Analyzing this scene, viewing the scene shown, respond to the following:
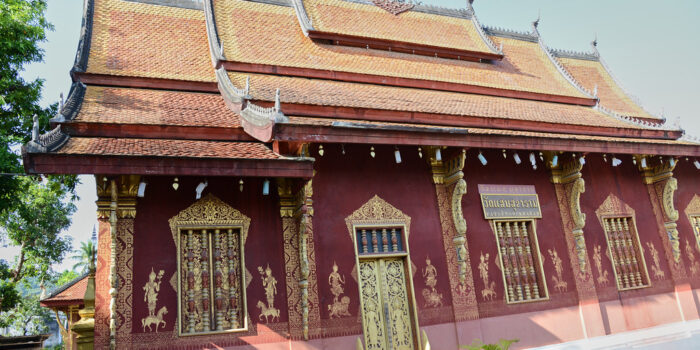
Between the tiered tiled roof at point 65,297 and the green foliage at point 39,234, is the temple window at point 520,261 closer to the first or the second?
the tiered tiled roof at point 65,297

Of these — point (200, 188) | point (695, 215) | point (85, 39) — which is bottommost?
point (695, 215)

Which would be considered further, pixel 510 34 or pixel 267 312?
pixel 510 34

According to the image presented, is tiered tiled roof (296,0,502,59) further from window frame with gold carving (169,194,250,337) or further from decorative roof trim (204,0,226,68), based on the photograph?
window frame with gold carving (169,194,250,337)

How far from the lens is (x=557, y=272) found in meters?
9.23

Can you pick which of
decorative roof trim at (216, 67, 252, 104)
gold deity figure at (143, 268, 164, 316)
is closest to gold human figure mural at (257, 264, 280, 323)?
gold deity figure at (143, 268, 164, 316)

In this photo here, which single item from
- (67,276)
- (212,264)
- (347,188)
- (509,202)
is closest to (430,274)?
(347,188)

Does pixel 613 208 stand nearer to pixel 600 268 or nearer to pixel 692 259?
pixel 600 268

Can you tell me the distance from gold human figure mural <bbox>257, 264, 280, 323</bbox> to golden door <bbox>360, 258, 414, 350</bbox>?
139cm

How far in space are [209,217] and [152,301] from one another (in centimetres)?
134

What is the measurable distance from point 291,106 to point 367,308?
3508mm

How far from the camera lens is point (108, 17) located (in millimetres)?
10117

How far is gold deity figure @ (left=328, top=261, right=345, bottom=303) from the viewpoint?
7.44 meters

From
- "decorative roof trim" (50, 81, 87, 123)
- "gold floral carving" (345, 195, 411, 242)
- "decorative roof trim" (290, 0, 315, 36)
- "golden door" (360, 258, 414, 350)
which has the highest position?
"decorative roof trim" (290, 0, 315, 36)

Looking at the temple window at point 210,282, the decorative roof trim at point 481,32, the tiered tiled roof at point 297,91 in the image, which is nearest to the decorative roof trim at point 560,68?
the tiered tiled roof at point 297,91
